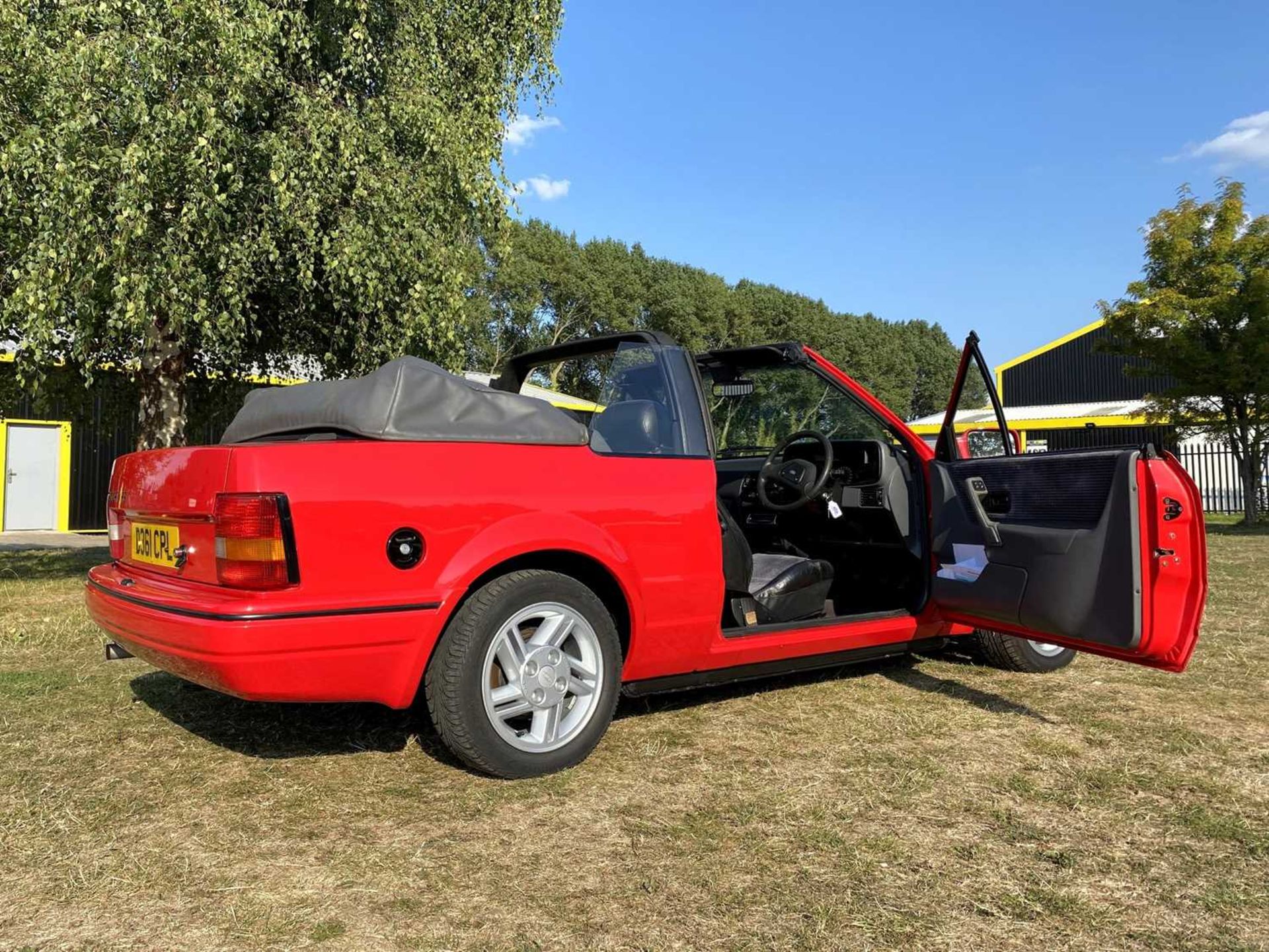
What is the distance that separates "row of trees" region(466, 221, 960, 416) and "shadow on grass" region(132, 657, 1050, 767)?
31181 millimetres

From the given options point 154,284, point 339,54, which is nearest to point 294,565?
point 154,284

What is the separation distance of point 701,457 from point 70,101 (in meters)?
6.17

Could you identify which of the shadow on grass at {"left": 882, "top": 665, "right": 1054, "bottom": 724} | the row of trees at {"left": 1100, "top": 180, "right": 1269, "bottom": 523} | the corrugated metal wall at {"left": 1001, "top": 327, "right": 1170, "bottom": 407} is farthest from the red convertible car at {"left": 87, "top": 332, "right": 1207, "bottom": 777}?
the corrugated metal wall at {"left": 1001, "top": 327, "right": 1170, "bottom": 407}

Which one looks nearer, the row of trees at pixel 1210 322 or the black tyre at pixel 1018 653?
the black tyre at pixel 1018 653

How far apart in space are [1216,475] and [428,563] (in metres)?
26.1

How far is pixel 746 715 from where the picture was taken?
3.90 metres

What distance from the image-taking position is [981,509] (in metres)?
3.93

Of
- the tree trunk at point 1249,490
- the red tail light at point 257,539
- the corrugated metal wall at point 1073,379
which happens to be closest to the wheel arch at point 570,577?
the red tail light at point 257,539

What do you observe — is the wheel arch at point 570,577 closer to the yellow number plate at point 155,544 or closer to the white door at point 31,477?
the yellow number plate at point 155,544

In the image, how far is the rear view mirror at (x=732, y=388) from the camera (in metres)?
4.63

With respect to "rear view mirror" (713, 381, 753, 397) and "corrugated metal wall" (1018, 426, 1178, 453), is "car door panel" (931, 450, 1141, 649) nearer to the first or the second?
"rear view mirror" (713, 381, 753, 397)

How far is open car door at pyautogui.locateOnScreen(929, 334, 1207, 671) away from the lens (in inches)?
132

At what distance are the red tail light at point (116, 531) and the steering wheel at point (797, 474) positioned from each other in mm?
2775

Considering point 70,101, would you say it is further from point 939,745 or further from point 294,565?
point 939,745
